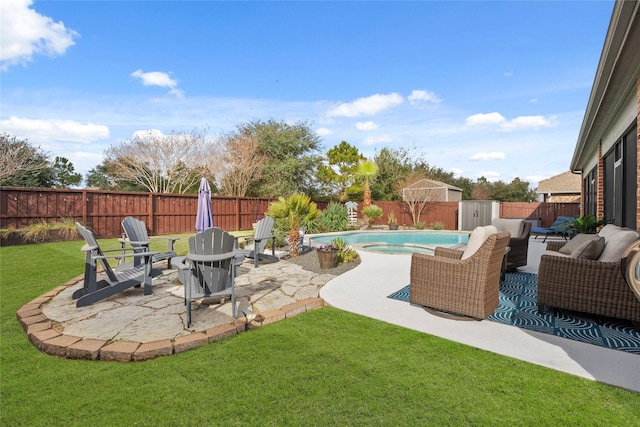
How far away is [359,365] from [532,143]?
1518cm

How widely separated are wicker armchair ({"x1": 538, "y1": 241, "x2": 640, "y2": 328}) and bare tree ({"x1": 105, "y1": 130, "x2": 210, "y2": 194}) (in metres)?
21.0

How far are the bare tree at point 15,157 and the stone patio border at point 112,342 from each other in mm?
16811

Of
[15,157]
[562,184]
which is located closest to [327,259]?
[15,157]

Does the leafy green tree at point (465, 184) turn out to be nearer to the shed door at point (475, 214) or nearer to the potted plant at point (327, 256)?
the shed door at point (475, 214)

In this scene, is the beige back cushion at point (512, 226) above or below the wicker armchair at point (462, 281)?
above

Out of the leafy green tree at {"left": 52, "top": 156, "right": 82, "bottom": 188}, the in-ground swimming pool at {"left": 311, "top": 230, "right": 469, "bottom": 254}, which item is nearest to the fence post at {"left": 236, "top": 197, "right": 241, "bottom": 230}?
the in-ground swimming pool at {"left": 311, "top": 230, "right": 469, "bottom": 254}

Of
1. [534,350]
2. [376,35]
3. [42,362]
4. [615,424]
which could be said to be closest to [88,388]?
[42,362]

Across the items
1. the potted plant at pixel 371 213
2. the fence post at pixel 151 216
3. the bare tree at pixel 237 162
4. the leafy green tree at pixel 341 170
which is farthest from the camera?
the leafy green tree at pixel 341 170

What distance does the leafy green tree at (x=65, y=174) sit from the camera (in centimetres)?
2533

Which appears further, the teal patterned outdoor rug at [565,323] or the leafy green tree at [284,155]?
the leafy green tree at [284,155]

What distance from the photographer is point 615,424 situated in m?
1.79

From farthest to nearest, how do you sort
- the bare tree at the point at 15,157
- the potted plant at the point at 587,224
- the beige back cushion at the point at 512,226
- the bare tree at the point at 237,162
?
the bare tree at the point at 237,162
the bare tree at the point at 15,157
the potted plant at the point at 587,224
the beige back cushion at the point at 512,226

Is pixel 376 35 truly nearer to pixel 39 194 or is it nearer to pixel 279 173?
pixel 279 173

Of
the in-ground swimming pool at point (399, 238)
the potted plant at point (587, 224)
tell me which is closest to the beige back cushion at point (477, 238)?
the potted plant at point (587, 224)
